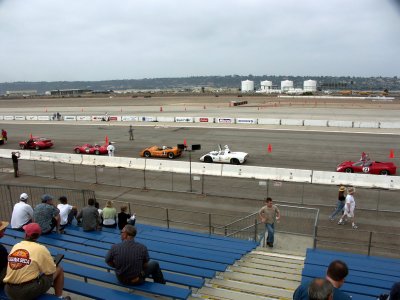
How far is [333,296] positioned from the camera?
3.98 meters

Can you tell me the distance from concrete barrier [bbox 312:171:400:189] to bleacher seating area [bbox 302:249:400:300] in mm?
10961

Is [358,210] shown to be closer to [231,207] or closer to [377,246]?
[377,246]

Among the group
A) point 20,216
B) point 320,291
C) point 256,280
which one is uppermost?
point 320,291

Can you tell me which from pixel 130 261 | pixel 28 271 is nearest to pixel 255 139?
pixel 130 261

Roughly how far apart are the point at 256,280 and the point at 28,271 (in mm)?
4357

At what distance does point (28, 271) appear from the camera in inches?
188

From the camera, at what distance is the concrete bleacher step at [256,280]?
20.5 feet

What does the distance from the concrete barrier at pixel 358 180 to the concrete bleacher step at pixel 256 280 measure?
1118cm

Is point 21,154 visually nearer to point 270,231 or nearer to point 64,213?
point 64,213

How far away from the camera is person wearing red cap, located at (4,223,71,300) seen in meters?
4.71

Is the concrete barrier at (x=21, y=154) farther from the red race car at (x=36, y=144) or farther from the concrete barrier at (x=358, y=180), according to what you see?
the concrete barrier at (x=358, y=180)

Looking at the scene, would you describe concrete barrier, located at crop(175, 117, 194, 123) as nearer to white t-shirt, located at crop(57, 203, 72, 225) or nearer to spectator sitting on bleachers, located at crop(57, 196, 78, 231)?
spectator sitting on bleachers, located at crop(57, 196, 78, 231)

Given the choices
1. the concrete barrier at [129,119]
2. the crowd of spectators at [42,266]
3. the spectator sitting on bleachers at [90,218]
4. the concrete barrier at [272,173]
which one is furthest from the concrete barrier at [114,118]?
the crowd of spectators at [42,266]

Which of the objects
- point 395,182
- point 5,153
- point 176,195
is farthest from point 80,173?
point 395,182
